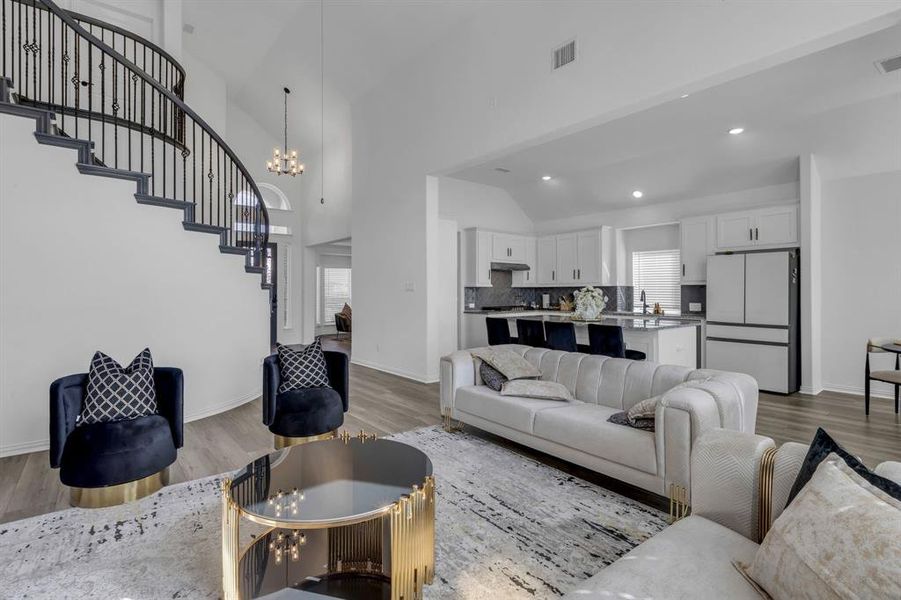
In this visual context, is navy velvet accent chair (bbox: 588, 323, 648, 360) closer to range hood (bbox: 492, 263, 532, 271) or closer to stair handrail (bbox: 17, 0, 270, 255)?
range hood (bbox: 492, 263, 532, 271)

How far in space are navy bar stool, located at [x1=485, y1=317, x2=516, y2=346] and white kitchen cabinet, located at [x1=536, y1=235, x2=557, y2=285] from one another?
306 centimetres

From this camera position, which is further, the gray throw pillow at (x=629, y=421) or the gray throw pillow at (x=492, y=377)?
the gray throw pillow at (x=492, y=377)

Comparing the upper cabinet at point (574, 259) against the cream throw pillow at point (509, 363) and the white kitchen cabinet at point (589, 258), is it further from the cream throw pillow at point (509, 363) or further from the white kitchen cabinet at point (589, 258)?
the cream throw pillow at point (509, 363)

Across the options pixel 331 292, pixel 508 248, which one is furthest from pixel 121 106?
pixel 331 292

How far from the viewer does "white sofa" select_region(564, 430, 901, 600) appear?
126 centimetres

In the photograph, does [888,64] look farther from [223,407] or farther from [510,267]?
[223,407]

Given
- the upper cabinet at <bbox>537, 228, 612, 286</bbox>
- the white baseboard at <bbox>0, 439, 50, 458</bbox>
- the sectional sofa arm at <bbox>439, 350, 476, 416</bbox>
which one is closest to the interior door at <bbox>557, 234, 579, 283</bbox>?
the upper cabinet at <bbox>537, 228, 612, 286</bbox>

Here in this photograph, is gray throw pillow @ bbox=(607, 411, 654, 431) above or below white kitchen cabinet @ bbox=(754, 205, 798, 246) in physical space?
below

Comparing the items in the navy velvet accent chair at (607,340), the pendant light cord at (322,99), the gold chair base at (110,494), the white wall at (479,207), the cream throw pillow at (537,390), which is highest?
the pendant light cord at (322,99)

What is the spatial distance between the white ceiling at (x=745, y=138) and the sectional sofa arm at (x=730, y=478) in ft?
12.7

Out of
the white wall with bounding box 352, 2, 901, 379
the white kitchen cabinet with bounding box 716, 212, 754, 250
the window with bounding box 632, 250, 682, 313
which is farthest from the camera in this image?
the window with bounding box 632, 250, 682, 313

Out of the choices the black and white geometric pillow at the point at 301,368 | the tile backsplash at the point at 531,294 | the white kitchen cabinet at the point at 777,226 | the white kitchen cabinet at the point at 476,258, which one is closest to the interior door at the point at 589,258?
the tile backsplash at the point at 531,294

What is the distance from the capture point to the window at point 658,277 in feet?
24.2

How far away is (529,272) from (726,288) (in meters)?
3.45
